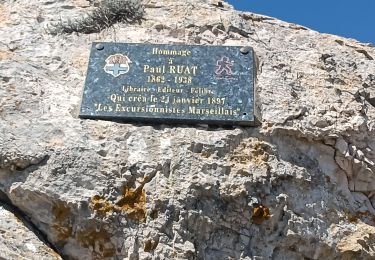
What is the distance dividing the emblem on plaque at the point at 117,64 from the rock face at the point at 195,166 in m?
0.27

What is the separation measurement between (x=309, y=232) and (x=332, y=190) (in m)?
0.55

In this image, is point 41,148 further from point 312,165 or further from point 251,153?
point 312,165

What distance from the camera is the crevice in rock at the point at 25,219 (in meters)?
4.64

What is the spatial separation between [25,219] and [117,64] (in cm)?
176

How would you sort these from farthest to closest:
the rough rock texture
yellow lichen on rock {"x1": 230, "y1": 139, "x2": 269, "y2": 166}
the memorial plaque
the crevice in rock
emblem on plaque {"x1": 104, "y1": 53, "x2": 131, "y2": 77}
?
emblem on plaque {"x1": 104, "y1": 53, "x2": 131, "y2": 77} → the memorial plaque → yellow lichen on rock {"x1": 230, "y1": 139, "x2": 269, "y2": 166} → the crevice in rock → the rough rock texture

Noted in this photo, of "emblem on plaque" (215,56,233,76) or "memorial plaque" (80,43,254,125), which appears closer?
"memorial plaque" (80,43,254,125)

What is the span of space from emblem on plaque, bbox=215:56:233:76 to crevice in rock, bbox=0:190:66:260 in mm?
2160

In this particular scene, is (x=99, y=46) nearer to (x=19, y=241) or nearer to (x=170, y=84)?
(x=170, y=84)

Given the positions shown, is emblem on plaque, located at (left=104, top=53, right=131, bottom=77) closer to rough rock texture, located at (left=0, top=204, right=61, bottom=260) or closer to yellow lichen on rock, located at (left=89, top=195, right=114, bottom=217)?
yellow lichen on rock, located at (left=89, top=195, right=114, bottom=217)

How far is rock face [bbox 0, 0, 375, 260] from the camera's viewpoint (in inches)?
185

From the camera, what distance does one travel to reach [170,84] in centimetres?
558

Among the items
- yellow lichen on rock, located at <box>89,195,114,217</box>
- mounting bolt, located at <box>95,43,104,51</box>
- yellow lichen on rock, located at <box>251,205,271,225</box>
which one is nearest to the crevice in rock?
yellow lichen on rock, located at <box>89,195,114,217</box>

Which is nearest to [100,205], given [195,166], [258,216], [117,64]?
[195,166]

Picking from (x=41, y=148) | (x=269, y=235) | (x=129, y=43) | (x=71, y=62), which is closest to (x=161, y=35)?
(x=129, y=43)
